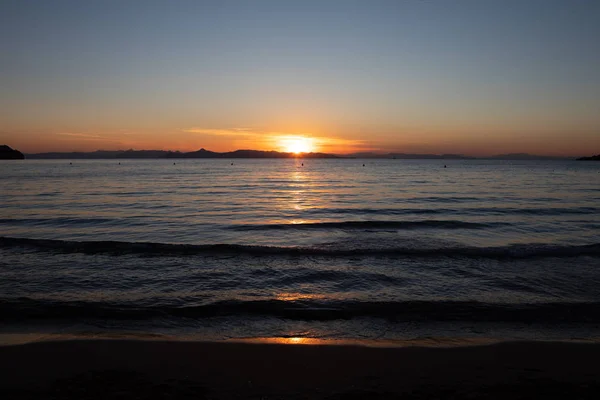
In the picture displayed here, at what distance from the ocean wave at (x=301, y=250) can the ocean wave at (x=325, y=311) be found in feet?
18.6

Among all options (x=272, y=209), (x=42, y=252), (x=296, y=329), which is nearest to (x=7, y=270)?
(x=42, y=252)

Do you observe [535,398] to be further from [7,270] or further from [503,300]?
[7,270]

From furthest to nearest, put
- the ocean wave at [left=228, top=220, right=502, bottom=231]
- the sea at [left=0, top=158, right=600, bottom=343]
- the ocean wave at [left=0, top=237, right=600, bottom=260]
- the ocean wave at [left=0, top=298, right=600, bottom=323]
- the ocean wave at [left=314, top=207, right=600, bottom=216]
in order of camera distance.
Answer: the ocean wave at [left=314, top=207, right=600, bottom=216] → the ocean wave at [left=228, top=220, right=502, bottom=231] → the ocean wave at [left=0, top=237, right=600, bottom=260] → the ocean wave at [left=0, top=298, right=600, bottom=323] → the sea at [left=0, top=158, right=600, bottom=343]

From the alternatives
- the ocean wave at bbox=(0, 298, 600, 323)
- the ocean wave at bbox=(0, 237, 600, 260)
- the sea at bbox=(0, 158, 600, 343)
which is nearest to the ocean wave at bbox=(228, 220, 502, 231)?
the sea at bbox=(0, 158, 600, 343)

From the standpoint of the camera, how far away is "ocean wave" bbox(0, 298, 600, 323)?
8.91m

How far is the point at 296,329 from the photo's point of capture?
823cm

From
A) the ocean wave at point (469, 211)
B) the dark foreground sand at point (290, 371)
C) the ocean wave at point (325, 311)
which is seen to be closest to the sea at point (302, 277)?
the ocean wave at point (325, 311)

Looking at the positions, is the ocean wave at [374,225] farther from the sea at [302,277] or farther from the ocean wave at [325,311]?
the ocean wave at [325,311]

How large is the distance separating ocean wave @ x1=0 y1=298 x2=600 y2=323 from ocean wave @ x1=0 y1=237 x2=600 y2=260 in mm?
5664

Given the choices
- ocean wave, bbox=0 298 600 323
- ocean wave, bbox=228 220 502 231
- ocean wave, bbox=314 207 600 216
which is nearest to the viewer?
ocean wave, bbox=0 298 600 323

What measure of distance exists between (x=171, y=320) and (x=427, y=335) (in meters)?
5.86

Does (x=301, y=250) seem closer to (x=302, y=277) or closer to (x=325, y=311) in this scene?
(x=302, y=277)

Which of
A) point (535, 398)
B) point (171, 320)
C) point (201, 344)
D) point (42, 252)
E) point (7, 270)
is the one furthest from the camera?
point (42, 252)

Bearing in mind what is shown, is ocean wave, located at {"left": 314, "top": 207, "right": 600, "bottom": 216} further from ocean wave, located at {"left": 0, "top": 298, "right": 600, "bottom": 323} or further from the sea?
ocean wave, located at {"left": 0, "top": 298, "right": 600, "bottom": 323}
